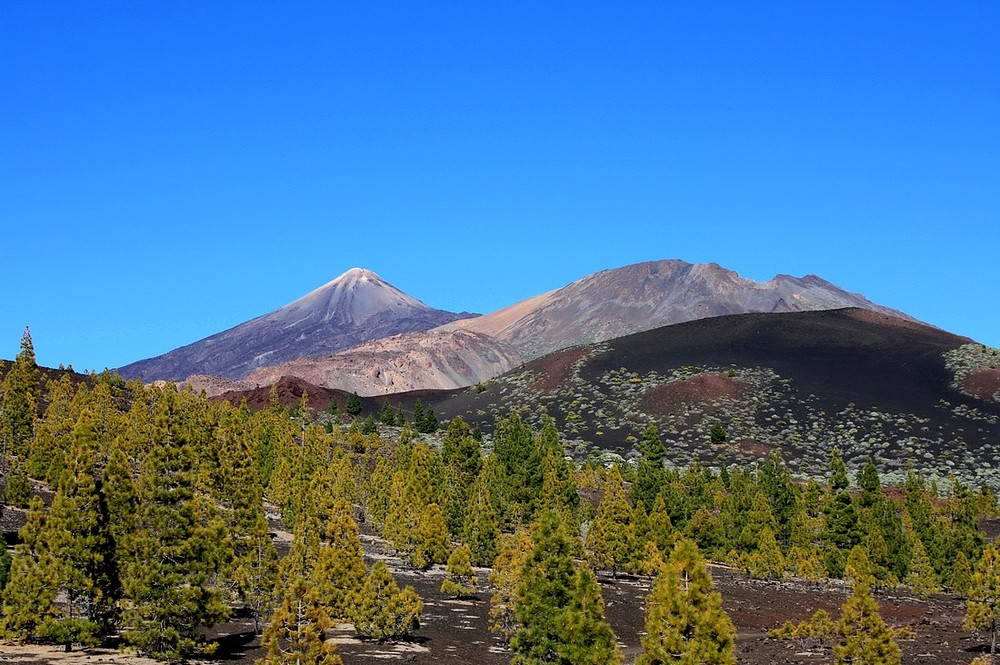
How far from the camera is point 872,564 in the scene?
272ft

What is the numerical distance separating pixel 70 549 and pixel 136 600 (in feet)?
10.1

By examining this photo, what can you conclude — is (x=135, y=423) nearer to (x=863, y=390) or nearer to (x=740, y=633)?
(x=740, y=633)

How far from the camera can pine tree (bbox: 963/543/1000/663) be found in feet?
175

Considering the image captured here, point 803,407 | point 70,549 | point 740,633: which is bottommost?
point 740,633

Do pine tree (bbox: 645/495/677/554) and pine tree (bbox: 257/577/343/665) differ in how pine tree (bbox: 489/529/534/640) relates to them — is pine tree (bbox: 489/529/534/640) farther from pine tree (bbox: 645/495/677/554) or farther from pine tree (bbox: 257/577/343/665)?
pine tree (bbox: 645/495/677/554)

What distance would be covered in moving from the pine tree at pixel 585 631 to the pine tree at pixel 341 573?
48.0 feet

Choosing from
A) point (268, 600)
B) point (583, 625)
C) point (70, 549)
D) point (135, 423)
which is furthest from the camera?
point (135, 423)

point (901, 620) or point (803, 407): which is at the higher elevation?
point (803, 407)

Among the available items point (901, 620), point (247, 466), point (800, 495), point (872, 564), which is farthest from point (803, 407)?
point (247, 466)

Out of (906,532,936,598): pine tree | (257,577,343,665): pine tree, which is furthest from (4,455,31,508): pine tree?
(906,532,936,598): pine tree

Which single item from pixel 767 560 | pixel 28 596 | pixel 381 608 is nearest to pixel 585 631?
pixel 381 608

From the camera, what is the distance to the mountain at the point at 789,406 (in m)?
144

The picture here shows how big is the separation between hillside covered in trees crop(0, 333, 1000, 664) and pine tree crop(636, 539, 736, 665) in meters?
0.07

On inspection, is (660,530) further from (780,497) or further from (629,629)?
(629,629)
